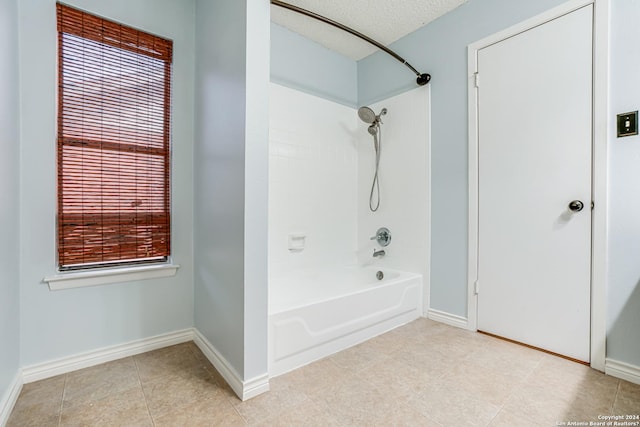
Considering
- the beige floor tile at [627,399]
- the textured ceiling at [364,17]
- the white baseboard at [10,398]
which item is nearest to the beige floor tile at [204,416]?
the white baseboard at [10,398]

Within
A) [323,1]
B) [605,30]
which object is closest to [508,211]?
[605,30]

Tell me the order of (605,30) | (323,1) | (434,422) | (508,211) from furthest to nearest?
(323,1)
(508,211)
(605,30)
(434,422)

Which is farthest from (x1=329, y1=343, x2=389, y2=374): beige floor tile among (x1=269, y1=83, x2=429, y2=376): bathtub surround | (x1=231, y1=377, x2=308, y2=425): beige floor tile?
(x1=231, y1=377, x2=308, y2=425): beige floor tile

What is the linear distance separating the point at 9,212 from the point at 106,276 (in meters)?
0.56

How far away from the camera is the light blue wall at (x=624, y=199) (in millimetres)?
1467

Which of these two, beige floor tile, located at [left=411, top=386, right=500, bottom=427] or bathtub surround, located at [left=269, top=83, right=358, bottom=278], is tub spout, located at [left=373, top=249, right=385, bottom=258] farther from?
beige floor tile, located at [left=411, top=386, right=500, bottom=427]

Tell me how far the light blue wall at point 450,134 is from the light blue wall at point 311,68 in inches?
28.8

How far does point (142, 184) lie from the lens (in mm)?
1853

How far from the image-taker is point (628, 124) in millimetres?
1477

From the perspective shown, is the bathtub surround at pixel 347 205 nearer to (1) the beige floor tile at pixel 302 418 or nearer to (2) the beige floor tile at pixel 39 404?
(1) the beige floor tile at pixel 302 418

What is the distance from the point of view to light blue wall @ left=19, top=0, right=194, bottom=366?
1.50 m

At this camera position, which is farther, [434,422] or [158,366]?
[158,366]

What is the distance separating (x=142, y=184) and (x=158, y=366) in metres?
1.14

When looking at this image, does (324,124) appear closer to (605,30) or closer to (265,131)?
(265,131)
